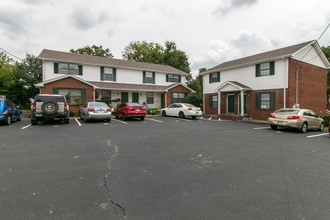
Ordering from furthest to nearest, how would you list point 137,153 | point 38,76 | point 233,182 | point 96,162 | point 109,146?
point 38,76 → point 109,146 → point 137,153 → point 96,162 → point 233,182

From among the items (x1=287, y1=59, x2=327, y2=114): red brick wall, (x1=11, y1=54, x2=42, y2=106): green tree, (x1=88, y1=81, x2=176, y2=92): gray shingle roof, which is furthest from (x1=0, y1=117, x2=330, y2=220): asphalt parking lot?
(x1=11, y1=54, x2=42, y2=106): green tree

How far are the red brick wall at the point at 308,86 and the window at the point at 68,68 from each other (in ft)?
67.9

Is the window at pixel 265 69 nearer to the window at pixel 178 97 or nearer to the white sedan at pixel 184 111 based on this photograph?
the white sedan at pixel 184 111

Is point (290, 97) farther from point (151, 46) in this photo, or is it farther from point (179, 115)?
point (151, 46)

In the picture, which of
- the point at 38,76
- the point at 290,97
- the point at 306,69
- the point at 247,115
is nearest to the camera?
the point at 290,97

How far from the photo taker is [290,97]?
16.7 metres

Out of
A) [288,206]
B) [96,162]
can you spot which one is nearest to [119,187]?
[96,162]

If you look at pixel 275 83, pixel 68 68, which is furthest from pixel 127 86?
pixel 275 83

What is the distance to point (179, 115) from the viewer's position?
18.8 meters

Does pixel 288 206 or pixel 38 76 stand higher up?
pixel 38 76

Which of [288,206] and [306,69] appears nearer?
[288,206]

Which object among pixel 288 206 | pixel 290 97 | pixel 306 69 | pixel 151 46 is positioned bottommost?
pixel 288 206

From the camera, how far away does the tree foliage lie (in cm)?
4212

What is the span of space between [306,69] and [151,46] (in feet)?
109
